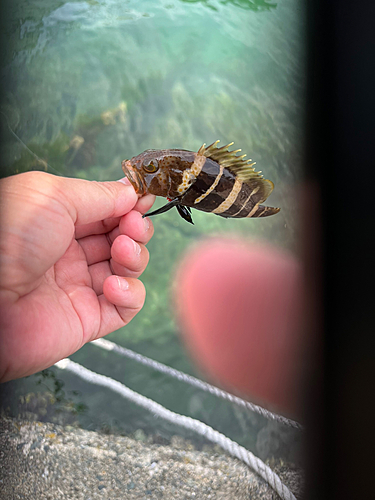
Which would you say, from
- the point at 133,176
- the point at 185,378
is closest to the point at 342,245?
the point at 133,176

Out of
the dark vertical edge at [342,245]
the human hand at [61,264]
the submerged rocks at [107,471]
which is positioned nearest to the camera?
the human hand at [61,264]

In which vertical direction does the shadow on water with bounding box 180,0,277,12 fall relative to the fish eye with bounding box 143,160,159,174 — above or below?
above

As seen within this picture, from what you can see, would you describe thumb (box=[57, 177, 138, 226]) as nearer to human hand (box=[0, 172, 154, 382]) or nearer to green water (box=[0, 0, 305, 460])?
human hand (box=[0, 172, 154, 382])

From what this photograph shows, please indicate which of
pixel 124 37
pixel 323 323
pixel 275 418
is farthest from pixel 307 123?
pixel 275 418

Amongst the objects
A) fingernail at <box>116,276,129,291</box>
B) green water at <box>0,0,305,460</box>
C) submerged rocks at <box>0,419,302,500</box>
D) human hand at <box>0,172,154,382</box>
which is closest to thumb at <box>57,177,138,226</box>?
human hand at <box>0,172,154,382</box>

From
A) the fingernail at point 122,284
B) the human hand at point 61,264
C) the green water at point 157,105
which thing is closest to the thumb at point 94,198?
the human hand at point 61,264

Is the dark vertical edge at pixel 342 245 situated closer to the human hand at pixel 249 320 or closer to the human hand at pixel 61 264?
the human hand at pixel 249 320

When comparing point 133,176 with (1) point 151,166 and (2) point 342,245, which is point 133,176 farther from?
(2) point 342,245
